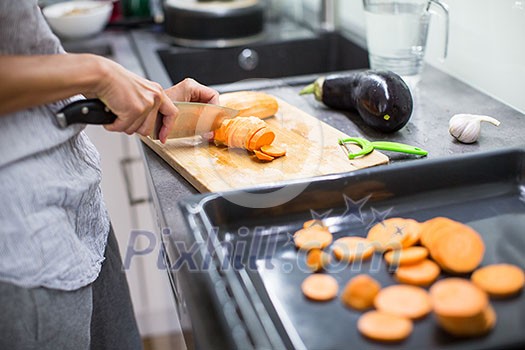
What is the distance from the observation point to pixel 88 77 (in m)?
0.80

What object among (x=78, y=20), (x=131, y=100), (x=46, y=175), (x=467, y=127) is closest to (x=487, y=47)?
(x=467, y=127)

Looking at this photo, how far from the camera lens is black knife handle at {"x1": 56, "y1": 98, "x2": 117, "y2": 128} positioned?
85cm

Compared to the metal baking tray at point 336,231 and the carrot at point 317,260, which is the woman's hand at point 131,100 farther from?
the carrot at point 317,260

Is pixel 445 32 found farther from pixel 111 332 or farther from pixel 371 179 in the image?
pixel 111 332

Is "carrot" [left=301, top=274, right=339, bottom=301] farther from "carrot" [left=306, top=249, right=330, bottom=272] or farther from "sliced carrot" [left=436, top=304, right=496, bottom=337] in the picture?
"sliced carrot" [left=436, top=304, right=496, bottom=337]

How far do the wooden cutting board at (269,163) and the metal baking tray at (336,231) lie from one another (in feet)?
0.38

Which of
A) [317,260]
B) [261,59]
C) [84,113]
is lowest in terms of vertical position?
[261,59]

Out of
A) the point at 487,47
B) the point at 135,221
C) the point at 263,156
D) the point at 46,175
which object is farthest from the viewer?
the point at 135,221

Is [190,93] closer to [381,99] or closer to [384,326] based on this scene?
[381,99]

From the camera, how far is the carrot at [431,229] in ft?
2.44

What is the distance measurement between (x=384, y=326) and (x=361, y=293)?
5 centimetres

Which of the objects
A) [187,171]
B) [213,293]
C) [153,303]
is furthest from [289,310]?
[153,303]

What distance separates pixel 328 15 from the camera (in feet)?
5.92

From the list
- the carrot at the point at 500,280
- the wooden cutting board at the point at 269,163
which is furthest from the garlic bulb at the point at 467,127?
the carrot at the point at 500,280
